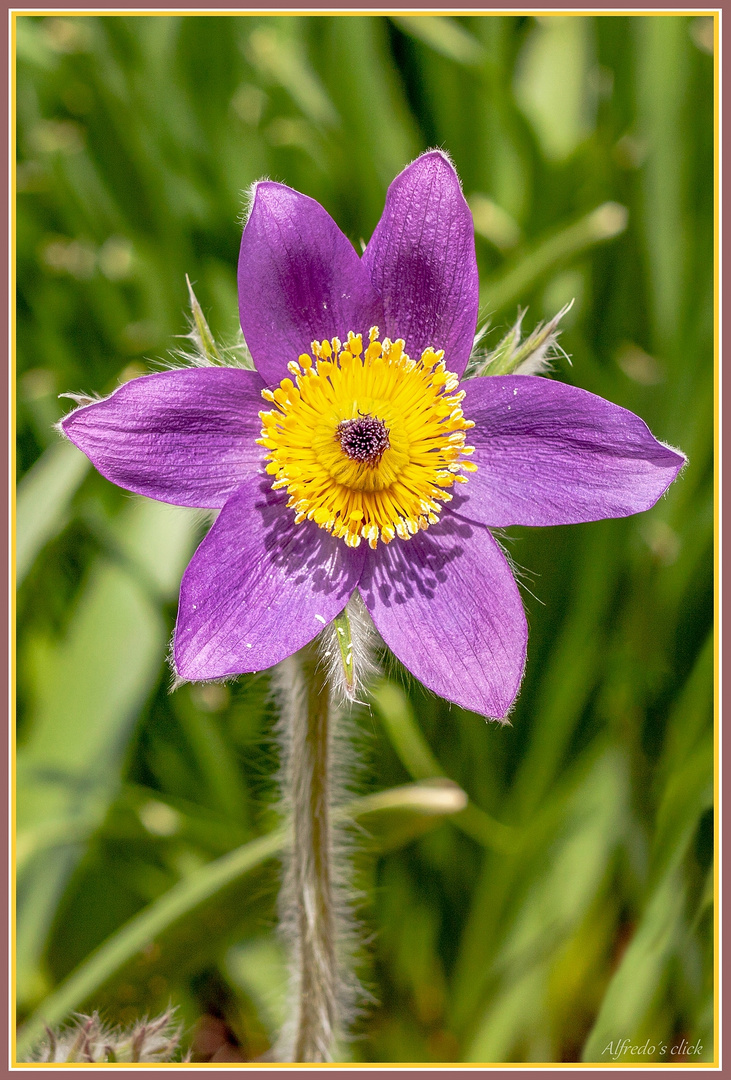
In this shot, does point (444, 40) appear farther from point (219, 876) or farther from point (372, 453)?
point (219, 876)

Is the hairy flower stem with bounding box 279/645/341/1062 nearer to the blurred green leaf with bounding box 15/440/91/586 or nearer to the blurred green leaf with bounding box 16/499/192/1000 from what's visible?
the blurred green leaf with bounding box 16/499/192/1000

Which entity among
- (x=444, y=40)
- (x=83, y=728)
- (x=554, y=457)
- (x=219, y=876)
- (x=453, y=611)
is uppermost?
(x=444, y=40)

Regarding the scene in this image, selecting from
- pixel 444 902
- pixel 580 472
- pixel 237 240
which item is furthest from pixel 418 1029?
pixel 237 240

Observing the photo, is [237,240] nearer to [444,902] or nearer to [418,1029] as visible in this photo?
[444,902]

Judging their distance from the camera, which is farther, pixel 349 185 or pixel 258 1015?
pixel 349 185

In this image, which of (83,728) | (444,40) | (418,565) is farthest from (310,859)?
(444,40)

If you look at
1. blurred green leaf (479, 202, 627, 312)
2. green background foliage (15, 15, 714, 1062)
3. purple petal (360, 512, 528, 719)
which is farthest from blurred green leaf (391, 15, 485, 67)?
purple petal (360, 512, 528, 719)
